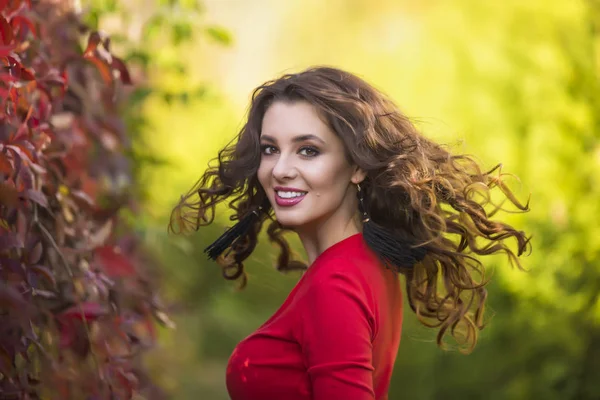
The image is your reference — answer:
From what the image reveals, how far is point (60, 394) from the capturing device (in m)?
2.36

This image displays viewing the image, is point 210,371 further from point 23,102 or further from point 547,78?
point 23,102

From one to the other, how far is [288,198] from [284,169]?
0.08 m

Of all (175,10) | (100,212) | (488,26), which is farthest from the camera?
(488,26)

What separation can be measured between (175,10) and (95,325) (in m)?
1.70

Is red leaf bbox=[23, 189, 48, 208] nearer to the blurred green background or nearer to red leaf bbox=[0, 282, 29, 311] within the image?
red leaf bbox=[0, 282, 29, 311]

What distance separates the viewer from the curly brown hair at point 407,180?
2352 millimetres


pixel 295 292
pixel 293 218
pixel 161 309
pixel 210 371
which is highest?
pixel 293 218

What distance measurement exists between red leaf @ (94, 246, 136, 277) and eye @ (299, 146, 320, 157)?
0.68 m

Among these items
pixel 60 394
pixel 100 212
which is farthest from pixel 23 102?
pixel 60 394

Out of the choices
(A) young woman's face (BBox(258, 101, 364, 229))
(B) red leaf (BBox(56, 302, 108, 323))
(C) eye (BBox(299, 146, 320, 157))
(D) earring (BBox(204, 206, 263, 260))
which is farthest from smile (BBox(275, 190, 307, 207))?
(B) red leaf (BBox(56, 302, 108, 323))

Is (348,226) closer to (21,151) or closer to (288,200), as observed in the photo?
(288,200)

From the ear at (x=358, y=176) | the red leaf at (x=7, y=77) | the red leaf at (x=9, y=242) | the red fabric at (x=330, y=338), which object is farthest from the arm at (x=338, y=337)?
the red leaf at (x=7, y=77)

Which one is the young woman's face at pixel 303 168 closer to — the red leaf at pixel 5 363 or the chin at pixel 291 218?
the chin at pixel 291 218

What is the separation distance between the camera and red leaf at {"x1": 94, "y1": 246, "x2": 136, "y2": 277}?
8.60 feet
